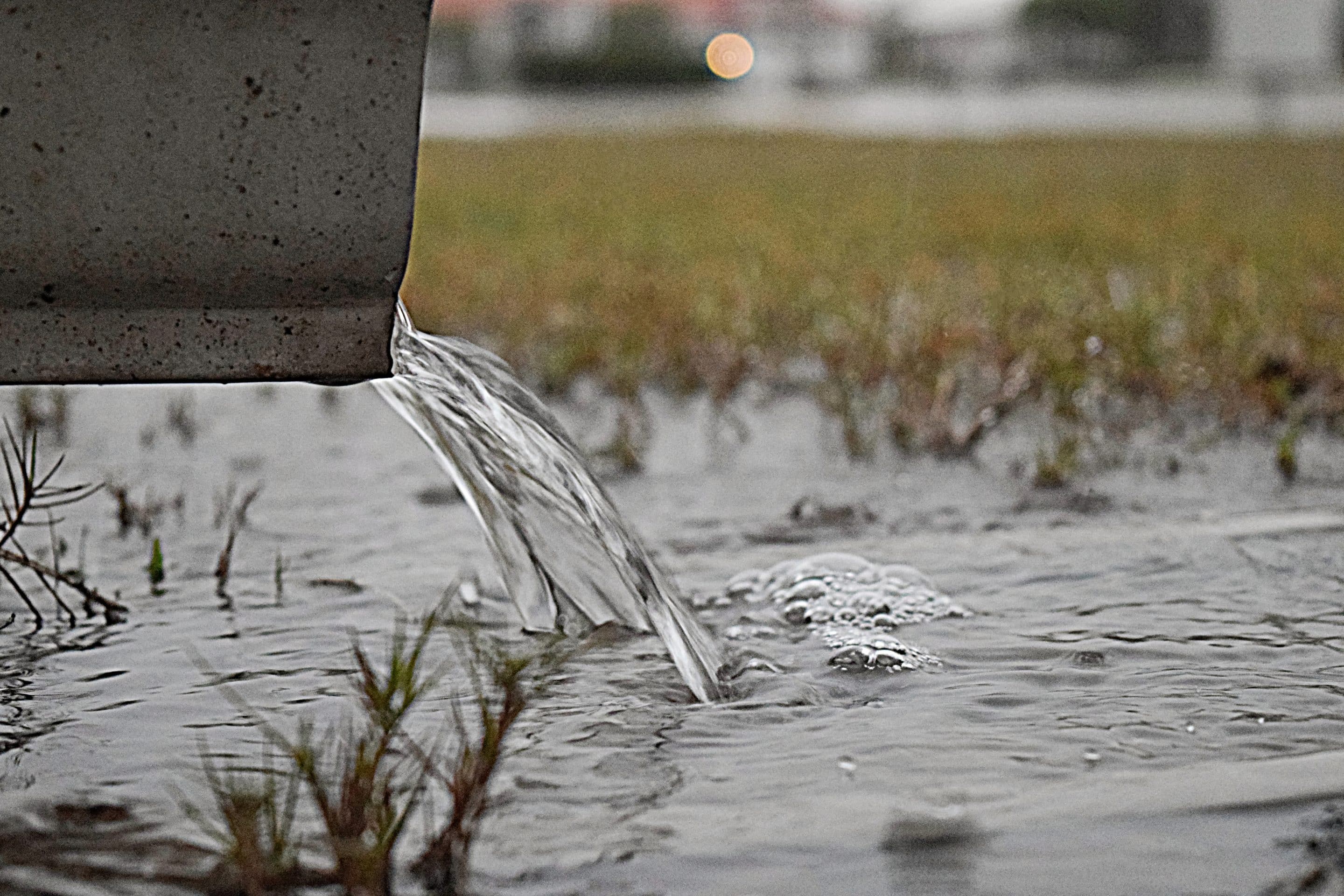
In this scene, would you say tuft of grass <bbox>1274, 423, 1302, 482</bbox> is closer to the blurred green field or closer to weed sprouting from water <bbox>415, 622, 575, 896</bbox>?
the blurred green field

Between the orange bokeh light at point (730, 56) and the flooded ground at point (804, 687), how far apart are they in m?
39.8

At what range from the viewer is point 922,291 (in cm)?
600

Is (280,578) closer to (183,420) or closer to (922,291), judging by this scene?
(183,420)

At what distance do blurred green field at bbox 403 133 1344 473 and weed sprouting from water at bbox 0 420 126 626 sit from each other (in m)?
1.79

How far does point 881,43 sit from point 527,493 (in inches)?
2521

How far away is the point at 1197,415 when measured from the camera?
176 inches

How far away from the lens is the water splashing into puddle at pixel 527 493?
2.64m

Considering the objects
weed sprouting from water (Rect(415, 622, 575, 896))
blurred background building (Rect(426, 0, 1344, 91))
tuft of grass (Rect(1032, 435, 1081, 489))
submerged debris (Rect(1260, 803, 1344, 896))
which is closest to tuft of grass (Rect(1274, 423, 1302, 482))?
tuft of grass (Rect(1032, 435, 1081, 489))

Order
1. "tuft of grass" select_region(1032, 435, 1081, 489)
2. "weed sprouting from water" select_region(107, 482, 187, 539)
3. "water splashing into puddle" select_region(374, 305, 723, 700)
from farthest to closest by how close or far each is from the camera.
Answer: "tuft of grass" select_region(1032, 435, 1081, 489), "weed sprouting from water" select_region(107, 482, 187, 539), "water splashing into puddle" select_region(374, 305, 723, 700)

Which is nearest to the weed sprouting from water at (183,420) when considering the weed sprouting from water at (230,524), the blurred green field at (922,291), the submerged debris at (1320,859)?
the weed sprouting from water at (230,524)

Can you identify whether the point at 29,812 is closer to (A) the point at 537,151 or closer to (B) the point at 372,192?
(B) the point at 372,192

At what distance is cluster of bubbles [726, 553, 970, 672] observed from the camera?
2.53 m

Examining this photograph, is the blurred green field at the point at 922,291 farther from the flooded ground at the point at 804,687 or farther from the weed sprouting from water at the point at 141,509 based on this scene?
the weed sprouting from water at the point at 141,509

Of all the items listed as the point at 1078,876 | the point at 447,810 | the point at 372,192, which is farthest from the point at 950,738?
the point at 372,192
